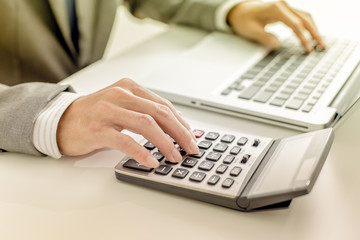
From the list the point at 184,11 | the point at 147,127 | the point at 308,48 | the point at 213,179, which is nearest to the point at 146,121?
the point at 147,127

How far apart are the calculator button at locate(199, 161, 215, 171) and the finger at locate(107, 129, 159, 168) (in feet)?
0.16

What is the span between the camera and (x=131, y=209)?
442 mm

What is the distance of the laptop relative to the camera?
1.87 feet

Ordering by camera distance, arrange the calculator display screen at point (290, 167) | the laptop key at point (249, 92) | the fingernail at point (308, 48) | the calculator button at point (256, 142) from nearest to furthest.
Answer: the calculator display screen at point (290, 167)
the calculator button at point (256, 142)
the laptop key at point (249, 92)
the fingernail at point (308, 48)

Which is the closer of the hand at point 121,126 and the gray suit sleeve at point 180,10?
the hand at point 121,126

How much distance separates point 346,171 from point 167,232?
23cm

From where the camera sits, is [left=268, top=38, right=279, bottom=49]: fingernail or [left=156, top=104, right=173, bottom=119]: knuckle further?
[left=268, top=38, right=279, bottom=49]: fingernail

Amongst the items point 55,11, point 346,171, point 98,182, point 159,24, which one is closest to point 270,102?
point 346,171

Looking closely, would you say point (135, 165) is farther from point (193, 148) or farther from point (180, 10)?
point (180, 10)

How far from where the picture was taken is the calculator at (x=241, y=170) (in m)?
0.40

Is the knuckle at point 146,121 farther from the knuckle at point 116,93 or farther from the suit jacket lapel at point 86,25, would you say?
the suit jacket lapel at point 86,25

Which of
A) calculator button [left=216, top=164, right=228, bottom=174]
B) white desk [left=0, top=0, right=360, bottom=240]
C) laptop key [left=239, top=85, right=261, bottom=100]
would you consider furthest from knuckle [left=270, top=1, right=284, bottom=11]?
calculator button [left=216, top=164, right=228, bottom=174]

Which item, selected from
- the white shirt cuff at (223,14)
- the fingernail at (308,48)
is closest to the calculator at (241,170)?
the fingernail at (308,48)

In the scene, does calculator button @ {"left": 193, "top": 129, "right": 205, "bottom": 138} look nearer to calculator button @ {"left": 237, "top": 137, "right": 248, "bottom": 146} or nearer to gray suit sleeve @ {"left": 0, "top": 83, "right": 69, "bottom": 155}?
calculator button @ {"left": 237, "top": 137, "right": 248, "bottom": 146}
